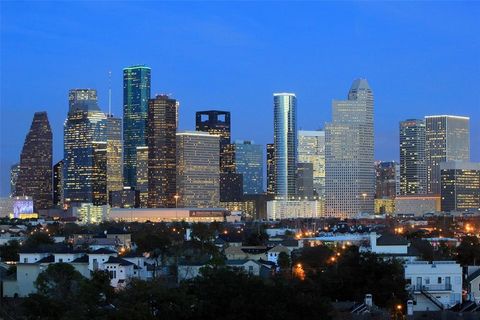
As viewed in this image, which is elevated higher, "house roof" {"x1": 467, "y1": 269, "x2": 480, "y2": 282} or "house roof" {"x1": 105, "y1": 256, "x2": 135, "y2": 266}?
"house roof" {"x1": 467, "y1": 269, "x2": 480, "y2": 282}

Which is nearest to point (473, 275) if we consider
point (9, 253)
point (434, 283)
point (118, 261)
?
point (434, 283)

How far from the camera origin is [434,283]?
47875mm

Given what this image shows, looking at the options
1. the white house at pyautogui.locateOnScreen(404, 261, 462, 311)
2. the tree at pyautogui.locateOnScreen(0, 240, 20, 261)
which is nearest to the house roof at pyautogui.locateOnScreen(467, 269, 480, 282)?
the white house at pyautogui.locateOnScreen(404, 261, 462, 311)

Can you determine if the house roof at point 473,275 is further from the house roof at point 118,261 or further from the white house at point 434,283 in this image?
the house roof at point 118,261

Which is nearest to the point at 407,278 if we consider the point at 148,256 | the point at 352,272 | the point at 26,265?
the point at 352,272

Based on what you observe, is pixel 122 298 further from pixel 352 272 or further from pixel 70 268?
pixel 70 268

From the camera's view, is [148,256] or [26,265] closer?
[26,265]

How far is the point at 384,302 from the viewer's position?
142 feet

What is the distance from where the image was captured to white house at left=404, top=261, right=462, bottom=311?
151 feet

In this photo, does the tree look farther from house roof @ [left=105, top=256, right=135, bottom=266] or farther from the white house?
the white house

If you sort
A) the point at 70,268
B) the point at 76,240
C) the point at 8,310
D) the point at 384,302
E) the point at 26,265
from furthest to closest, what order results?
the point at 76,240 → the point at 26,265 → the point at 70,268 → the point at 8,310 → the point at 384,302

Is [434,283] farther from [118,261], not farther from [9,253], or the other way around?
[9,253]

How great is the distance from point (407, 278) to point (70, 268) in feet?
58.4

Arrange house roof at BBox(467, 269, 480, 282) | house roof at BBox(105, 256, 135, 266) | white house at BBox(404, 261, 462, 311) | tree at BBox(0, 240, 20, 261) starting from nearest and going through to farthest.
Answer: white house at BBox(404, 261, 462, 311)
house roof at BBox(467, 269, 480, 282)
house roof at BBox(105, 256, 135, 266)
tree at BBox(0, 240, 20, 261)
